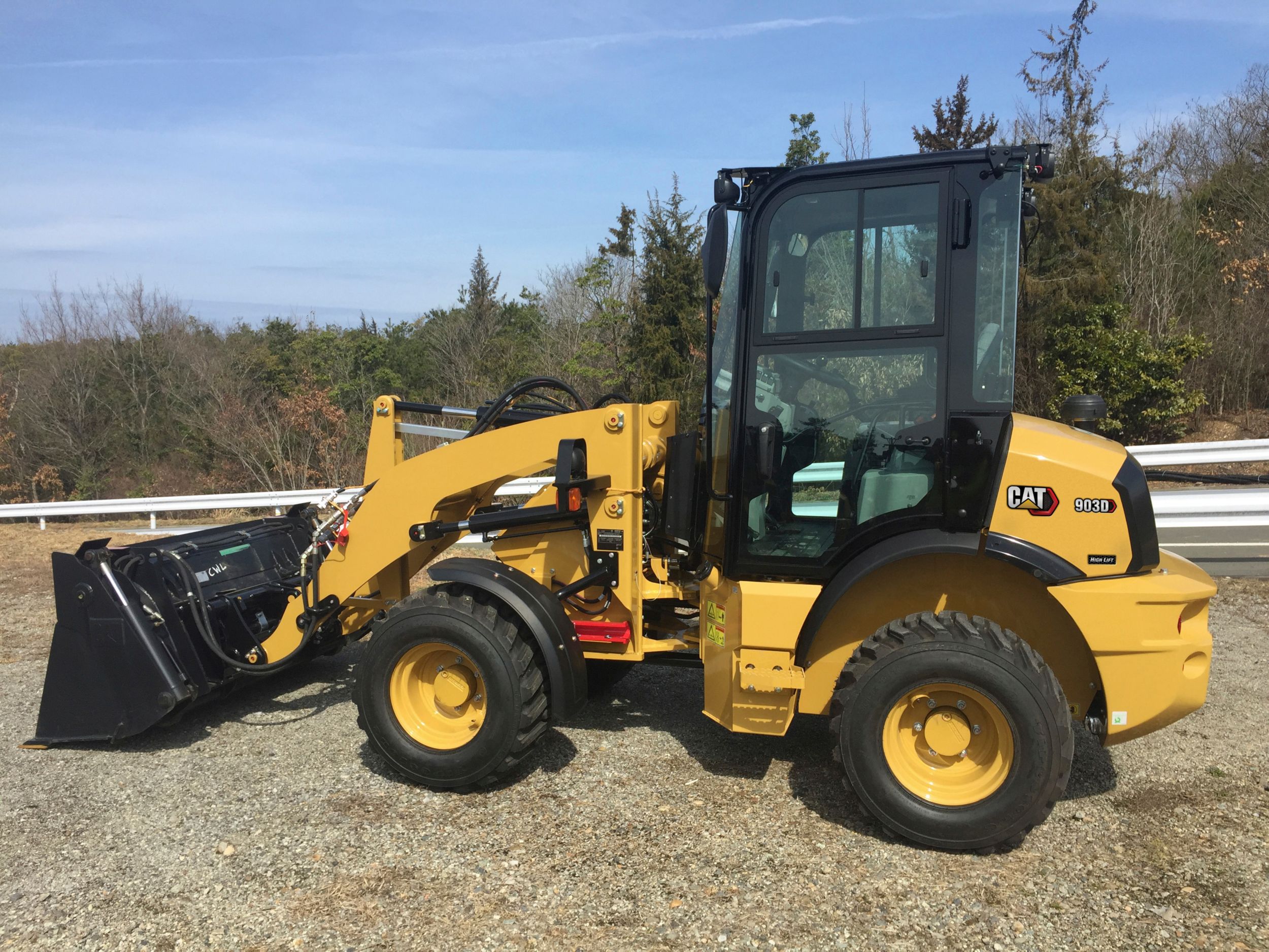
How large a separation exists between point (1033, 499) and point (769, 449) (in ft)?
3.45

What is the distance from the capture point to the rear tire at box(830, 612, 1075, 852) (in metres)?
3.30

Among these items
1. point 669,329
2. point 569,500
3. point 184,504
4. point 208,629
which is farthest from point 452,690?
point 669,329

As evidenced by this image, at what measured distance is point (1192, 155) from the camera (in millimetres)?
23641

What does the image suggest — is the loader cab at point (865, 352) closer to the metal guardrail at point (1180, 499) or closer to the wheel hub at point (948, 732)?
the wheel hub at point (948, 732)

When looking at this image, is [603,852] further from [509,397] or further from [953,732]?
[509,397]

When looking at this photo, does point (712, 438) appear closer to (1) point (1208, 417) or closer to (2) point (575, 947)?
(2) point (575, 947)

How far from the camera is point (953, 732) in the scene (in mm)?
3512

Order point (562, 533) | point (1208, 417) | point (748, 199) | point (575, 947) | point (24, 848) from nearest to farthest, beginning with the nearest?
point (575, 947) → point (24, 848) → point (748, 199) → point (562, 533) → point (1208, 417)

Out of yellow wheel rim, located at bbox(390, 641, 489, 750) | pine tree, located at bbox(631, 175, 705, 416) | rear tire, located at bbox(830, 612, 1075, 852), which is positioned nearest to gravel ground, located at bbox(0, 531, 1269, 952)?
rear tire, located at bbox(830, 612, 1075, 852)

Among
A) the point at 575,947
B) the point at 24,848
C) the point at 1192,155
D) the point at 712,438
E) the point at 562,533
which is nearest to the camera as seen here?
the point at 575,947

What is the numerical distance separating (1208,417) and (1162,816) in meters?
17.7

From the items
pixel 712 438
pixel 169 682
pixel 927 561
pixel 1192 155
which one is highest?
pixel 1192 155

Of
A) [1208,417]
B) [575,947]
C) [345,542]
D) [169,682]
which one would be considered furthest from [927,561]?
[1208,417]

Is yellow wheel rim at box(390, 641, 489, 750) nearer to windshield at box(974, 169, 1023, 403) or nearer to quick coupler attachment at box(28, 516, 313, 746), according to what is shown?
quick coupler attachment at box(28, 516, 313, 746)
